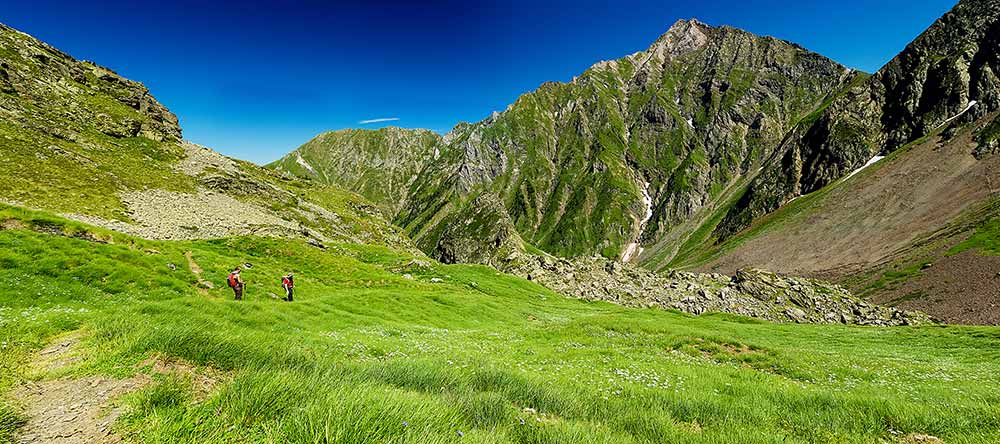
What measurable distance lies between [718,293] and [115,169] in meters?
114

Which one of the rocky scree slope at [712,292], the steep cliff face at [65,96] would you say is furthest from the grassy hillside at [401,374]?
the steep cliff face at [65,96]

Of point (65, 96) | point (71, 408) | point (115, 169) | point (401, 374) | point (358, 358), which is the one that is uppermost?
point (65, 96)

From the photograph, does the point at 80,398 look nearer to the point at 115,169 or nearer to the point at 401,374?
the point at 401,374

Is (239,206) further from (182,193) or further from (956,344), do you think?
(956,344)

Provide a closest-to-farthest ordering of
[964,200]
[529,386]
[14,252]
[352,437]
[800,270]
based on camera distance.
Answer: [352,437] → [529,386] → [14,252] → [964,200] → [800,270]

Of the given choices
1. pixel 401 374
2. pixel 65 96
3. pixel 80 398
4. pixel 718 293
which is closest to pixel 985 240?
pixel 718 293

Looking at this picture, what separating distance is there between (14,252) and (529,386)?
103ft

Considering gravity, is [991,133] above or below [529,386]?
above

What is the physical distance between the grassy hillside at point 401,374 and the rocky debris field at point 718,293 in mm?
43576

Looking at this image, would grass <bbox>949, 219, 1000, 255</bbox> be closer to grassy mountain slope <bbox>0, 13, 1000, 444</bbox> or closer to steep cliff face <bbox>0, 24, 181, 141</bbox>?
grassy mountain slope <bbox>0, 13, 1000, 444</bbox>

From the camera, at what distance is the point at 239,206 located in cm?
7694

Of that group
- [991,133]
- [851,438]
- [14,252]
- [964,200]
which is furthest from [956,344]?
[991,133]

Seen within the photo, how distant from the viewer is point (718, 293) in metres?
80.6

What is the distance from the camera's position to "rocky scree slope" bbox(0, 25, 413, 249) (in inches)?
2021
